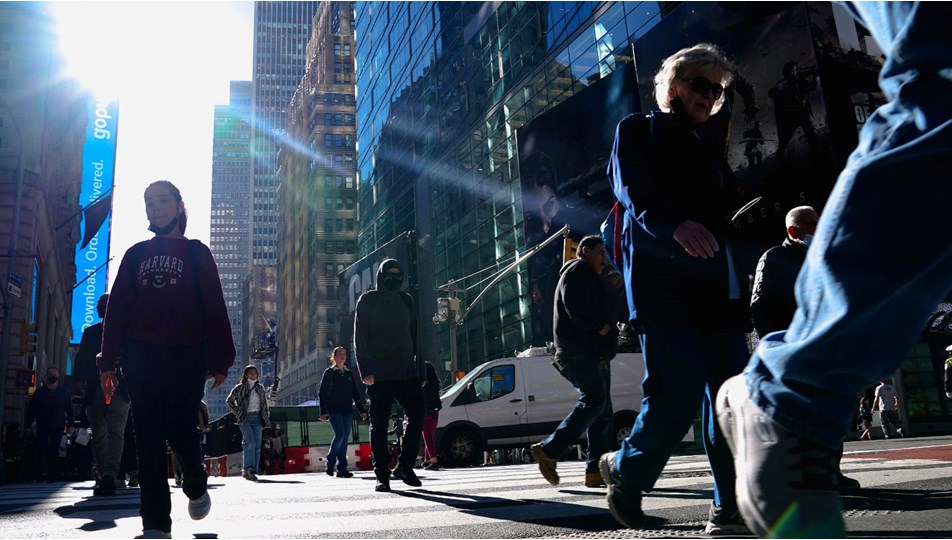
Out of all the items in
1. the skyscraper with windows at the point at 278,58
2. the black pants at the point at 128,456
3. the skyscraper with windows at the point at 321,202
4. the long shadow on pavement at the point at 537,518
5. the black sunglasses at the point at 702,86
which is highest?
the skyscraper with windows at the point at 278,58

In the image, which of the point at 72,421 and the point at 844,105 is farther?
the point at 844,105

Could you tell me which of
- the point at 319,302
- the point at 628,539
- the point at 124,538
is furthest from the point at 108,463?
the point at 319,302

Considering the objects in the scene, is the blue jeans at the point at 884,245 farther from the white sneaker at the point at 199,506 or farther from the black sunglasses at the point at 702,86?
the white sneaker at the point at 199,506

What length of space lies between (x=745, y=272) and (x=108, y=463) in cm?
701

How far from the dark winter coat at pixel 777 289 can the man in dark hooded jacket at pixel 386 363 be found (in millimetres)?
2966

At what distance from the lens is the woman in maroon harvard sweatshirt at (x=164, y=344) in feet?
11.0

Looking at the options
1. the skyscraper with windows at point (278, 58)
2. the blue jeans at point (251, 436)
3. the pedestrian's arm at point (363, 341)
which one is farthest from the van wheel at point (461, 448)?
the skyscraper with windows at point (278, 58)

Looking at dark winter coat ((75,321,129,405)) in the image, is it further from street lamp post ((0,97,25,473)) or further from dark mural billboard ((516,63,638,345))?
dark mural billboard ((516,63,638,345))

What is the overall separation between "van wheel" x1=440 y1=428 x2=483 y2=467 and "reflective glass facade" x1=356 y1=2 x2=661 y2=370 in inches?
782

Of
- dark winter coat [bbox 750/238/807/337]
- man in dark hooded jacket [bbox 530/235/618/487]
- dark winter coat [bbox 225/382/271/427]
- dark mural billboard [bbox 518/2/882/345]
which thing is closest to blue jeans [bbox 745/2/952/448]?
→ dark winter coat [bbox 750/238/807/337]

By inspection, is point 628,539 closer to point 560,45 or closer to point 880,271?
point 880,271

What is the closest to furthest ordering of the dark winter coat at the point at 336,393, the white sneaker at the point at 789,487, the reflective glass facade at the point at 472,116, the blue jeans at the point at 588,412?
the white sneaker at the point at 789,487, the blue jeans at the point at 588,412, the dark winter coat at the point at 336,393, the reflective glass facade at the point at 472,116

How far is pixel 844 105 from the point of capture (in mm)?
21328

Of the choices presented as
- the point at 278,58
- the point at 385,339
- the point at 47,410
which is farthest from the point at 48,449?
the point at 278,58
